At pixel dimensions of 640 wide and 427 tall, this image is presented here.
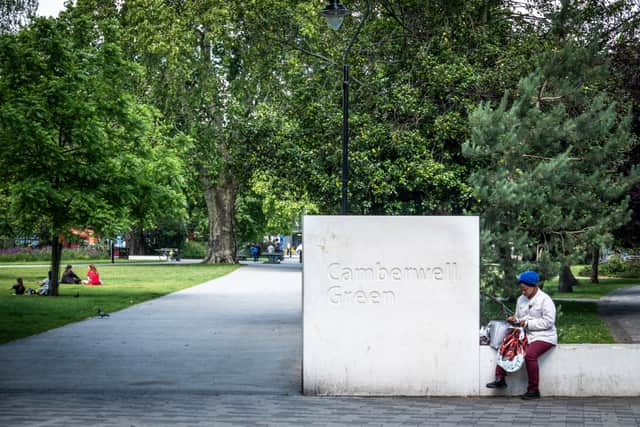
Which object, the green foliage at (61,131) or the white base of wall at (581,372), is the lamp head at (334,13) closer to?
the green foliage at (61,131)

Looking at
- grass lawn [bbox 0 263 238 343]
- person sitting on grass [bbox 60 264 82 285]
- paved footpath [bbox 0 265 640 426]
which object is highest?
person sitting on grass [bbox 60 264 82 285]

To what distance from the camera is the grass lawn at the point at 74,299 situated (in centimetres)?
1898

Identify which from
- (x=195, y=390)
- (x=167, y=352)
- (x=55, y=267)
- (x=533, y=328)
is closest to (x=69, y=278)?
Result: (x=55, y=267)

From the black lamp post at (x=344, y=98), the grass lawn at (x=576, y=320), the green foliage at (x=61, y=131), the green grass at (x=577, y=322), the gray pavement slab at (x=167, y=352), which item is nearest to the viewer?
the gray pavement slab at (x=167, y=352)

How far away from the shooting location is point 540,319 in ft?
33.7

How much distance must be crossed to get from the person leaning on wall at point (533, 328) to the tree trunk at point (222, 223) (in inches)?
1863

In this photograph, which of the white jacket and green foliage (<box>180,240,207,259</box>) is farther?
green foliage (<box>180,240,207,259</box>)

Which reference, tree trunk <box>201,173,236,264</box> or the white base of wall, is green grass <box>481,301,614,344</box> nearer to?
the white base of wall

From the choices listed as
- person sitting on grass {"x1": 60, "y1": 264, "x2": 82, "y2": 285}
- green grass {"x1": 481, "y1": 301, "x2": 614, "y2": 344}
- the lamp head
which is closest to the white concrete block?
green grass {"x1": 481, "y1": 301, "x2": 614, "y2": 344}

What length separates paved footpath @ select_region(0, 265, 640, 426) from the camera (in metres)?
8.98

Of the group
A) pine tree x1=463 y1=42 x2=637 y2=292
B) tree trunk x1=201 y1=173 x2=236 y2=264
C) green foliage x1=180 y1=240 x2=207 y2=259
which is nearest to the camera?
pine tree x1=463 y1=42 x2=637 y2=292

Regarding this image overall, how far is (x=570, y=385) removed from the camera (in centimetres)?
1036

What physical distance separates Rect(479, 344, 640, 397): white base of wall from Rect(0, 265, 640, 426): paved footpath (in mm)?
201

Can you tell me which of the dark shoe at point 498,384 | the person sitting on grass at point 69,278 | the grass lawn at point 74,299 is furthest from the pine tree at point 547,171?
the person sitting on grass at point 69,278
